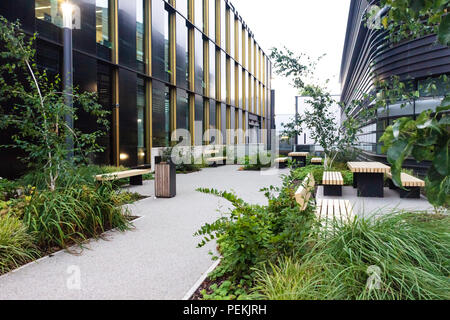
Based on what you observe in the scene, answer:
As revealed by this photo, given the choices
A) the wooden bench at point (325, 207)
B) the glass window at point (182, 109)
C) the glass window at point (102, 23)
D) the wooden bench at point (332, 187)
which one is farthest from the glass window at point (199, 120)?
the wooden bench at point (325, 207)

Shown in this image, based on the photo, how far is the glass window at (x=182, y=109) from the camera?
17203 millimetres

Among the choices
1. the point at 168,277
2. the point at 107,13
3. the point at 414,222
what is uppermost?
the point at 107,13

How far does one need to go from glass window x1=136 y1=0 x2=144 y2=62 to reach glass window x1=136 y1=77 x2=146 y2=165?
1035 millimetres

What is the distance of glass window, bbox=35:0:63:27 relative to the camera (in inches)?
353

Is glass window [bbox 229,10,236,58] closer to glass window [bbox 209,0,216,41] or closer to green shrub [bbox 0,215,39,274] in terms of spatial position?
glass window [bbox 209,0,216,41]

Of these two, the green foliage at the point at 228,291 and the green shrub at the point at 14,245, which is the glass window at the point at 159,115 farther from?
the green foliage at the point at 228,291

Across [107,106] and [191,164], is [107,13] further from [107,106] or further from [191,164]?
[191,164]

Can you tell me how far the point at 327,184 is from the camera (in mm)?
8078

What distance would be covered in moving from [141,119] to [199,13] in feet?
31.6

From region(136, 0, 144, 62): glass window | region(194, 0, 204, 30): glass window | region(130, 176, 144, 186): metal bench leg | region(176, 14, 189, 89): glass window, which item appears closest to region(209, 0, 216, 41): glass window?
region(194, 0, 204, 30): glass window

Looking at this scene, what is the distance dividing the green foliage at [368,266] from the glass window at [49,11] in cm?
964
